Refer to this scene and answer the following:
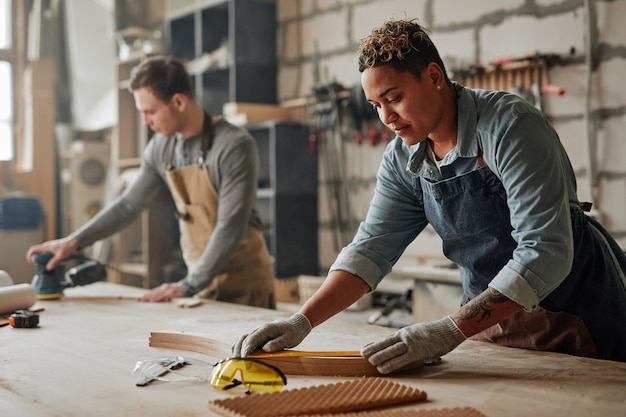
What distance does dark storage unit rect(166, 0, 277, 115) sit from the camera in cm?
487

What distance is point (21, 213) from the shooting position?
14.9 ft

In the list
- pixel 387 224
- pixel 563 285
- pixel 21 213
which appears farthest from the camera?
pixel 21 213

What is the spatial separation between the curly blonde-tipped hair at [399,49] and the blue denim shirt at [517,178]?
0.16 m

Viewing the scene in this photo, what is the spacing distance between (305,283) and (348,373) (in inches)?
102

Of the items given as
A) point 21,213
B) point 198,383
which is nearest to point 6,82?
point 21,213

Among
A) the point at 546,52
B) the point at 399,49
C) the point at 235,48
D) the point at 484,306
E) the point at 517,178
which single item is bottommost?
the point at 484,306

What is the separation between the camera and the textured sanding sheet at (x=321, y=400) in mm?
1267

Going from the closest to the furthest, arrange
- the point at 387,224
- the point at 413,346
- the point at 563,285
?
the point at 413,346, the point at 563,285, the point at 387,224

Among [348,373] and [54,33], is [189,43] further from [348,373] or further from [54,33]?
[348,373]

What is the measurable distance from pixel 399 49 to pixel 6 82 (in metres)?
5.83

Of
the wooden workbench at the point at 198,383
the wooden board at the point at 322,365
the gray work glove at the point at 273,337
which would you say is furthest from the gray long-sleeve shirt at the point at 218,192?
the wooden board at the point at 322,365

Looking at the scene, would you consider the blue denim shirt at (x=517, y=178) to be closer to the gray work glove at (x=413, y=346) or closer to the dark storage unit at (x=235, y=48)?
the gray work glove at (x=413, y=346)

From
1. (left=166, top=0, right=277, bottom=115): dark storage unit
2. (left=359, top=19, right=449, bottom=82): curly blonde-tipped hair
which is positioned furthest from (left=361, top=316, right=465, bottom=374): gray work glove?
(left=166, top=0, right=277, bottom=115): dark storage unit

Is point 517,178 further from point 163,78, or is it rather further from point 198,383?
point 163,78
